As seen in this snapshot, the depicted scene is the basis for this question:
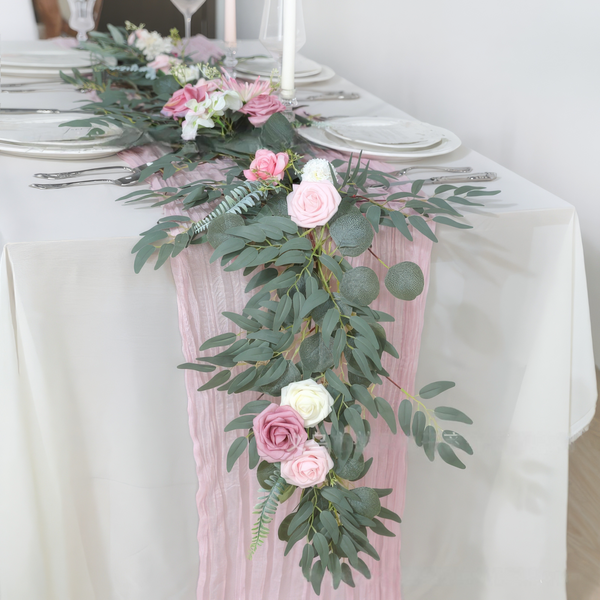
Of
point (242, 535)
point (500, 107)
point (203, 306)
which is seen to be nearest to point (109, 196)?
point (203, 306)

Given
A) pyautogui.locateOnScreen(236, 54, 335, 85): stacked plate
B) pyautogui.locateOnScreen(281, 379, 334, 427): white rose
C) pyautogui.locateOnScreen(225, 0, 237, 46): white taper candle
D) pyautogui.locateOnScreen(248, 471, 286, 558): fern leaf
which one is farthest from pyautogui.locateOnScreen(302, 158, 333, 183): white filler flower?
pyautogui.locateOnScreen(236, 54, 335, 85): stacked plate

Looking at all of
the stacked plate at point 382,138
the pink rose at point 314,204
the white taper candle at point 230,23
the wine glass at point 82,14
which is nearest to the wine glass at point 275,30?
Answer: the stacked plate at point 382,138

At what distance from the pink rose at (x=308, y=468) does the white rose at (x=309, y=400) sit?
0.03 metres

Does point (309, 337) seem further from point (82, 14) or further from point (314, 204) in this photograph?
point (82, 14)

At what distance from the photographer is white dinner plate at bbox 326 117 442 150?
38.8 inches

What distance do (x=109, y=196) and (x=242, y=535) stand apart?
48cm

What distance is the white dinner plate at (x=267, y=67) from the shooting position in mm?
1577

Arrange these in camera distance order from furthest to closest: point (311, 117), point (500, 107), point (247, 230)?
point (500, 107) < point (311, 117) < point (247, 230)

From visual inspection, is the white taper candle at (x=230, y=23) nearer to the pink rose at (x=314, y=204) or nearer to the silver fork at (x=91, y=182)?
the silver fork at (x=91, y=182)

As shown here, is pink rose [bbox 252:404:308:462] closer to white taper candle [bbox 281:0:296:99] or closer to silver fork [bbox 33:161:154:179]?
silver fork [bbox 33:161:154:179]

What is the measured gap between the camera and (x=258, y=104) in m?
0.92

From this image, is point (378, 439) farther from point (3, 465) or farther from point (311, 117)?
point (311, 117)

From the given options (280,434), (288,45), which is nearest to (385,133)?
(288,45)

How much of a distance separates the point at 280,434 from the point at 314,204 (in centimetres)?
24
